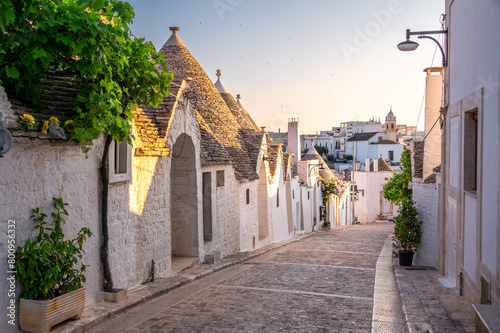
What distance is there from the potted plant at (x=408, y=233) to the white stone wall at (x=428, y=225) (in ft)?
0.62

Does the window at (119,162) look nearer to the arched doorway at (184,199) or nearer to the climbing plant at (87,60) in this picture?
the climbing plant at (87,60)

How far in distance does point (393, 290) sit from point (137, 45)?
23.8 feet

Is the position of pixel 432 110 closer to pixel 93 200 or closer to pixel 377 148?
pixel 93 200

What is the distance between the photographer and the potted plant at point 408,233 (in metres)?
12.3

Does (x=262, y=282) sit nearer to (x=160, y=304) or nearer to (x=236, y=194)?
(x=160, y=304)

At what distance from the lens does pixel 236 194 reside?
16.0 metres

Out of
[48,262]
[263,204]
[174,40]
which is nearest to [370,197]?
[263,204]

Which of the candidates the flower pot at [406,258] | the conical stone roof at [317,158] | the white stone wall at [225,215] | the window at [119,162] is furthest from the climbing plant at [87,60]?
the conical stone roof at [317,158]

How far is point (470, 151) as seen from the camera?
8.37 metres

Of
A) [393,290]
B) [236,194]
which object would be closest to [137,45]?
[393,290]

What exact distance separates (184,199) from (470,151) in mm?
7092

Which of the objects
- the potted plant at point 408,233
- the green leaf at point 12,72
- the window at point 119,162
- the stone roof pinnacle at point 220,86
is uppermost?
the stone roof pinnacle at point 220,86

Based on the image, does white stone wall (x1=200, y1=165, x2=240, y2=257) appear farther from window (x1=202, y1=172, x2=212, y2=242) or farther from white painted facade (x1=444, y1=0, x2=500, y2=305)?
white painted facade (x1=444, y1=0, x2=500, y2=305)

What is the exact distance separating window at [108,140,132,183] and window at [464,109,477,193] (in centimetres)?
635
